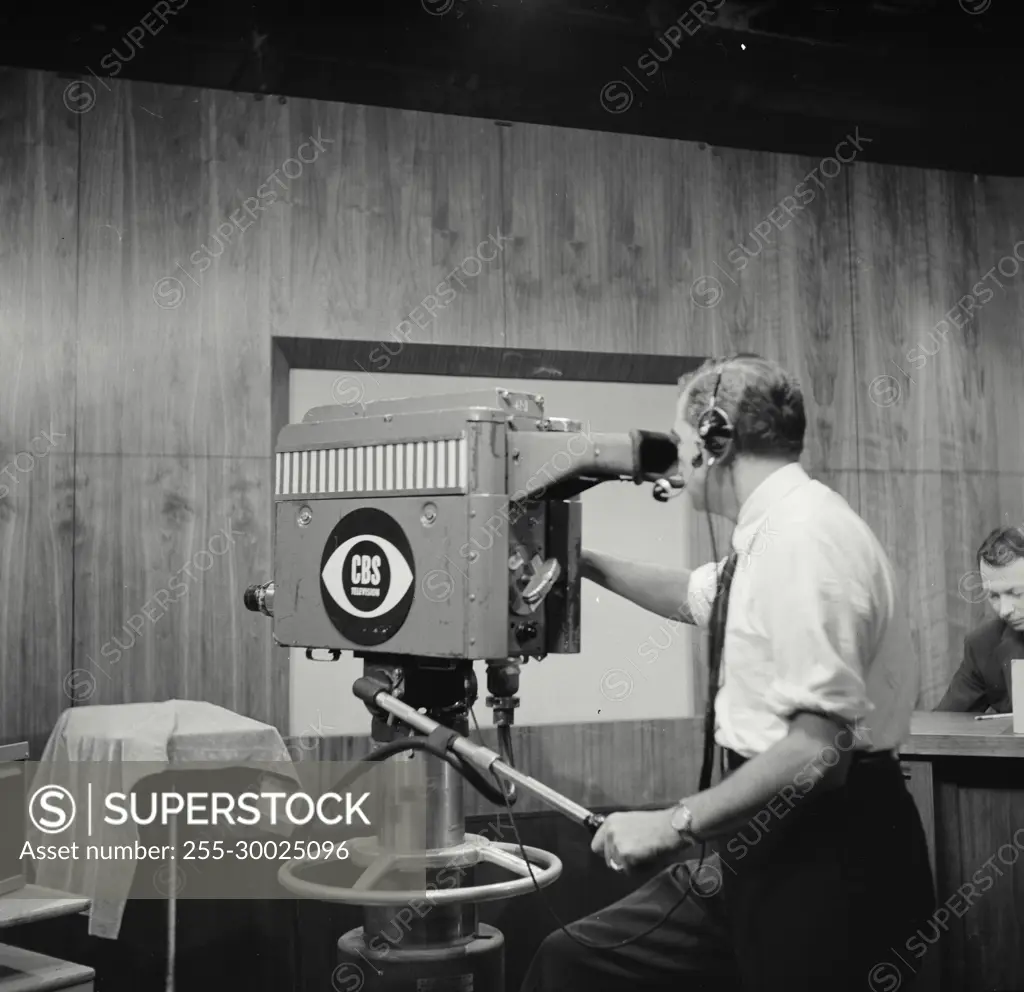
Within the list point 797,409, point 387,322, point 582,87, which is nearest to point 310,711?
point 387,322

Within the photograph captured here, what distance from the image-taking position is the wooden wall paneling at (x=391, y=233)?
4105mm

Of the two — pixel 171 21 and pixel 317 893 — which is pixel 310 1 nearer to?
pixel 171 21

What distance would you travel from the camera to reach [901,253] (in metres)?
4.81

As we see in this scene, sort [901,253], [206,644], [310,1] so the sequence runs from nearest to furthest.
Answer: [310,1] < [206,644] < [901,253]

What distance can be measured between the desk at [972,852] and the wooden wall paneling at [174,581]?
6.82ft

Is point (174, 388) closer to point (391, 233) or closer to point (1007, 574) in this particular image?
point (391, 233)

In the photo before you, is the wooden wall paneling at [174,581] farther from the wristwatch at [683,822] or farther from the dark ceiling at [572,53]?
the wristwatch at [683,822]

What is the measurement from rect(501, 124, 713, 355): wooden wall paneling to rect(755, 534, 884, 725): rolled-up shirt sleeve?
265 cm

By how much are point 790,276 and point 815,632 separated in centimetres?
317

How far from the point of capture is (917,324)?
4.81 meters

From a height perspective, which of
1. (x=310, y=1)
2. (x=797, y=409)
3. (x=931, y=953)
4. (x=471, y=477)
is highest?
(x=310, y=1)

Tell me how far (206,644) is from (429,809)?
2.37m

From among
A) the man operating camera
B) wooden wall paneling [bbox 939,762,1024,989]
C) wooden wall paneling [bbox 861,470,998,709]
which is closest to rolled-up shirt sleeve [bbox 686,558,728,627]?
the man operating camera

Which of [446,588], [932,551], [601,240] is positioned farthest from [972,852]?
[601,240]
